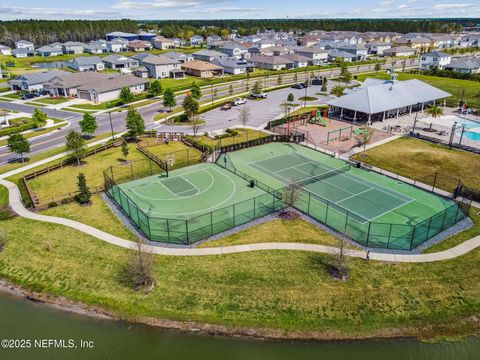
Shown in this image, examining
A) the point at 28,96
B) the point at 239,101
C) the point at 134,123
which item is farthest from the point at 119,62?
the point at 134,123

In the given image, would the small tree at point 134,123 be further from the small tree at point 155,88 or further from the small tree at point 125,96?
the small tree at point 155,88

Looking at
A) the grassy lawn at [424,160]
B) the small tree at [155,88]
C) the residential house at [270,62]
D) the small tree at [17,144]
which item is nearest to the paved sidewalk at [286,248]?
the grassy lawn at [424,160]

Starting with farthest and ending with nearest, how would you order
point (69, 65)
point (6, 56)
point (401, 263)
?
point (6, 56) < point (69, 65) < point (401, 263)

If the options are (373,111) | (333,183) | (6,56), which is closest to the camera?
(333,183)

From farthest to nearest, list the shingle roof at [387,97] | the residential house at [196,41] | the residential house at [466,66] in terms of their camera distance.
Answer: the residential house at [196,41] < the residential house at [466,66] < the shingle roof at [387,97]

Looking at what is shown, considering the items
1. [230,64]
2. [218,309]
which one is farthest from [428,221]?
[230,64]

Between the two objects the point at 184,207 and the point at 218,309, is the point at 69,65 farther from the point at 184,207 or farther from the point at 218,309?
the point at 218,309

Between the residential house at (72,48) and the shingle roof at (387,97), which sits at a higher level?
the residential house at (72,48)
